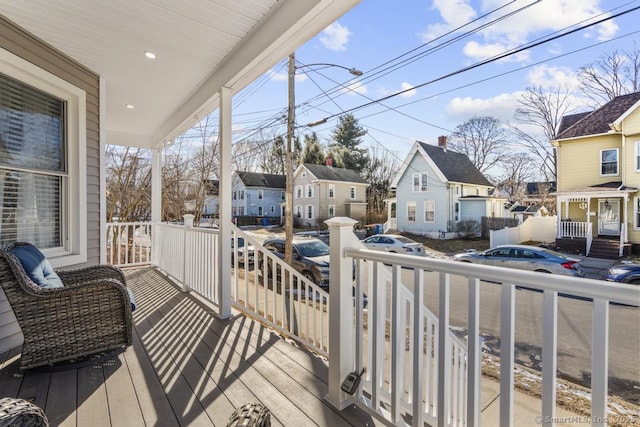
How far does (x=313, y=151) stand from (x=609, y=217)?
1943 centimetres

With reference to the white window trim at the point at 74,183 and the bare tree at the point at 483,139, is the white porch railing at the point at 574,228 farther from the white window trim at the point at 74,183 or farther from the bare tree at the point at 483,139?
the white window trim at the point at 74,183

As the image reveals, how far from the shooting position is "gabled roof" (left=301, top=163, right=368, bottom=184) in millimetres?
20328

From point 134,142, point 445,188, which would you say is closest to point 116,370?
point 134,142

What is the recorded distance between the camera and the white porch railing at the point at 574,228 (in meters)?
4.06

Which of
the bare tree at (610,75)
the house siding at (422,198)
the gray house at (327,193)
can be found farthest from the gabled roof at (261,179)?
the bare tree at (610,75)

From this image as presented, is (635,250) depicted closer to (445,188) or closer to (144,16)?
(144,16)

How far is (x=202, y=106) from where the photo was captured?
3.66 meters

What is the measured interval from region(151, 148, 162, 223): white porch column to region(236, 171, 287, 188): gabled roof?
15.9 metres

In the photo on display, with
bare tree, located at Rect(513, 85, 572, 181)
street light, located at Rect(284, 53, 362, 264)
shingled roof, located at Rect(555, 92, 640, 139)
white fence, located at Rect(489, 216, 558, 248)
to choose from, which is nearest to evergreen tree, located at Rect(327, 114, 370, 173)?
street light, located at Rect(284, 53, 362, 264)

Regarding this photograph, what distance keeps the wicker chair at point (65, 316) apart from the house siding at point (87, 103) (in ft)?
2.31

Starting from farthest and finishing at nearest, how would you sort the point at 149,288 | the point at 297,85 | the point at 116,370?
the point at 297,85 < the point at 149,288 < the point at 116,370

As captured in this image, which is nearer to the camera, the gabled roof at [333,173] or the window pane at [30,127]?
the window pane at [30,127]

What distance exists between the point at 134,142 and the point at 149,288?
3088 millimetres

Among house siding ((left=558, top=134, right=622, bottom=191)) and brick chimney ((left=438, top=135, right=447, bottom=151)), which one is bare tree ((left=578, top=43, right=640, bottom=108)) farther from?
brick chimney ((left=438, top=135, right=447, bottom=151))
